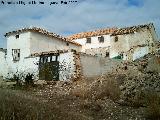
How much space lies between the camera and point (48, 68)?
27.1 m

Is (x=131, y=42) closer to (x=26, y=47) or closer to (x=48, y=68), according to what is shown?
(x=26, y=47)

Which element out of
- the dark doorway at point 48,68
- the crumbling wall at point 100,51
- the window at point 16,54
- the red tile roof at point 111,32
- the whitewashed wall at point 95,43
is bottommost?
the dark doorway at point 48,68

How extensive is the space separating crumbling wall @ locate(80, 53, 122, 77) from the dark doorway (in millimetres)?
2355

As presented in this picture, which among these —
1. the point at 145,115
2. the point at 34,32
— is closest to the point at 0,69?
the point at 34,32

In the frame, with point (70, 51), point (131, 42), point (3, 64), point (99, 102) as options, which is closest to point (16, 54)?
point (3, 64)

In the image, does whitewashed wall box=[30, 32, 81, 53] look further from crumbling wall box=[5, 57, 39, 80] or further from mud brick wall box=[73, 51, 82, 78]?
mud brick wall box=[73, 51, 82, 78]

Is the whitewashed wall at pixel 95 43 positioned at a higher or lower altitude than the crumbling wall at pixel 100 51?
higher

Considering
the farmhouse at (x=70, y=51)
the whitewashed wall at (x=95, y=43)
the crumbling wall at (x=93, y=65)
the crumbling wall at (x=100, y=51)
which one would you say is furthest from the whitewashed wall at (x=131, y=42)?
the crumbling wall at (x=93, y=65)

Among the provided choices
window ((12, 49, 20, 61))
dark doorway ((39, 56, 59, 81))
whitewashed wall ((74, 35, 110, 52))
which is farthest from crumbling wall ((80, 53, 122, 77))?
whitewashed wall ((74, 35, 110, 52))

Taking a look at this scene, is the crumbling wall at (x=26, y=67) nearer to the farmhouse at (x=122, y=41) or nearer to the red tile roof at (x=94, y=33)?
the farmhouse at (x=122, y=41)

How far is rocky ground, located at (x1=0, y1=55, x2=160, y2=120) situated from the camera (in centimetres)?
801

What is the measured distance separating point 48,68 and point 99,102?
1291 centimetres

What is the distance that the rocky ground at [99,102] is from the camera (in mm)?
8015

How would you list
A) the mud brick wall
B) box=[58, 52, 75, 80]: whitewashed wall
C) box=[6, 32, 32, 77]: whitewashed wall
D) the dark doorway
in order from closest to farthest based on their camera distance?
the mud brick wall
box=[58, 52, 75, 80]: whitewashed wall
the dark doorway
box=[6, 32, 32, 77]: whitewashed wall
